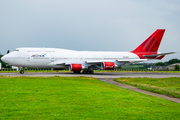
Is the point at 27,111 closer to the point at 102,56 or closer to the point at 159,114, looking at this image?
the point at 159,114

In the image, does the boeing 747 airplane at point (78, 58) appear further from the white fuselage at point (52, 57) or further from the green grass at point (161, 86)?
the green grass at point (161, 86)

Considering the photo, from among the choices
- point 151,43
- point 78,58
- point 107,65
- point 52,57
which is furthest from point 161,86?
point 151,43

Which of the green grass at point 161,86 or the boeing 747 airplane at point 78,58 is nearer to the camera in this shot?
the green grass at point 161,86

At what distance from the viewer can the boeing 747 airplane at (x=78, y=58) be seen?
120 feet

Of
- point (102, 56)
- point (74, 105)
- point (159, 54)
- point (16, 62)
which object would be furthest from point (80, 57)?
point (74, 105)

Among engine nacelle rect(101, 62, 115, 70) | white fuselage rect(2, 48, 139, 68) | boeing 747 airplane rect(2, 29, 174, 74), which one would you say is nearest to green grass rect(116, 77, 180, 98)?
engine nacelle rect(101, 62, 115, 70)

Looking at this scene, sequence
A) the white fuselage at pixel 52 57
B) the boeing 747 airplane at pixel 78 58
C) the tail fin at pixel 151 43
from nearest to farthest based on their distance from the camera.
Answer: the white fuselage at pixel 52 57 < the boeing 747 airplane at pixel 78 58 < the tail fin at pixel 151 43

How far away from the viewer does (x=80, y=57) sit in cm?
4016

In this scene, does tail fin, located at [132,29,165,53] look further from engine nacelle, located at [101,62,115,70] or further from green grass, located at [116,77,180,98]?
green grass, located at [116,77,180,98]

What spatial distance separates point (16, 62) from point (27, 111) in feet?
98.4

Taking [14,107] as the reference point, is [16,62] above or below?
above

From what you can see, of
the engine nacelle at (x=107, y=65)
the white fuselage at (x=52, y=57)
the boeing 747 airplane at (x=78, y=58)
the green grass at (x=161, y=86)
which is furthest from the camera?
the engine nacelle at (x=107, y=65)

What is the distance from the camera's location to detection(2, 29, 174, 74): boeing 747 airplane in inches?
1445

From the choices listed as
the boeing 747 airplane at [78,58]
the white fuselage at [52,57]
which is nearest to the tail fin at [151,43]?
the boeing 747 airplane at [78,58]
